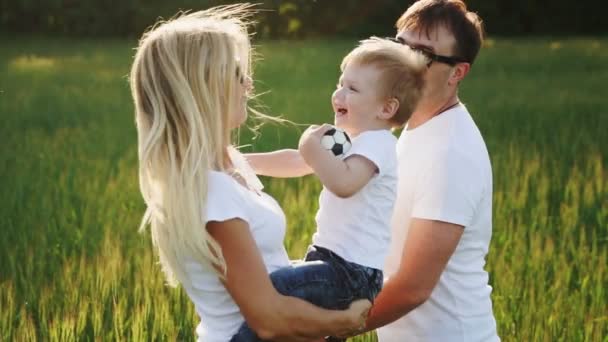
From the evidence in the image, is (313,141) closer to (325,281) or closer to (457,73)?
(325,281)

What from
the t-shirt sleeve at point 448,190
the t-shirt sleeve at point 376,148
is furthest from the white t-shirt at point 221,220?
the t-shirt sleeve at point 448,190

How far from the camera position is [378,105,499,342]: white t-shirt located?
2924 mm

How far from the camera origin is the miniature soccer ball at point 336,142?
2.63 m

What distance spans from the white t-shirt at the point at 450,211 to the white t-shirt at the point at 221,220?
0.62m

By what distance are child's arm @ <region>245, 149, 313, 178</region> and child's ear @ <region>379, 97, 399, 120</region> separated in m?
0.34

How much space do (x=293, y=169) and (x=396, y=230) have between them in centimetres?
38

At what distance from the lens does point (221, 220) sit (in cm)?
233

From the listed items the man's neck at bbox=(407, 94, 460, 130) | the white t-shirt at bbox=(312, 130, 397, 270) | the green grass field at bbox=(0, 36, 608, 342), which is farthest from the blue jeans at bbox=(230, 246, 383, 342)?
the green grass field at bbox=(0, 36, 608, 342)

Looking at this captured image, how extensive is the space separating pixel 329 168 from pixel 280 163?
0.44 m

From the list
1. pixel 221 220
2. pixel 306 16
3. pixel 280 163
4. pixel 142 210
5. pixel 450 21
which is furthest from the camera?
pixel 306 16

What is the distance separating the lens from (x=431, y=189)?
Result: 2.92m

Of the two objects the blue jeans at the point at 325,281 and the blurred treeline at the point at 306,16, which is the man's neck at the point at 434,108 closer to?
Answer: the blue jeans at the point at 325,281

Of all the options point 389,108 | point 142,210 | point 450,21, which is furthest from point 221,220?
point 142,210

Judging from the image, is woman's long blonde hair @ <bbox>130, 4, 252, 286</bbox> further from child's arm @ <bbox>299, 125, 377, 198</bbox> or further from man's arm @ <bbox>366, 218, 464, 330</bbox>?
man's arm @ <bbox>366, 218, 464, 330</bbox>
